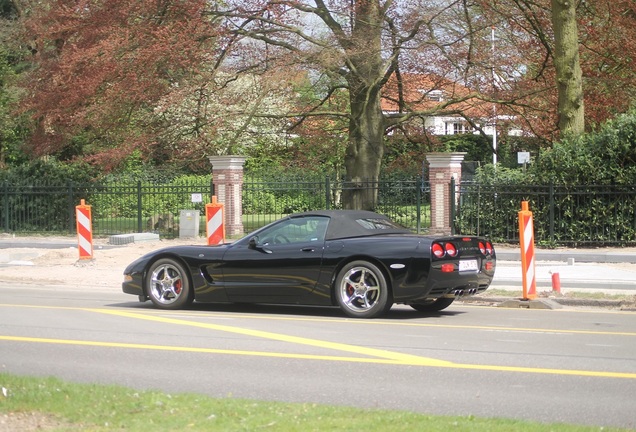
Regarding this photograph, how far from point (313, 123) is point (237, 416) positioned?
84.3 ft

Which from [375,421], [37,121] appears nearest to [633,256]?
[375,421]

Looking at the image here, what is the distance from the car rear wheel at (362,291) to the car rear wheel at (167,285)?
2.28 meters

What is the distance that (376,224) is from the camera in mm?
12664

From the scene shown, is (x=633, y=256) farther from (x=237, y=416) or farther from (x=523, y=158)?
(x=237, y=416)

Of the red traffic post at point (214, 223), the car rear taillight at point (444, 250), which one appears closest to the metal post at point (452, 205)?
the red traffic post at point (214, 223)

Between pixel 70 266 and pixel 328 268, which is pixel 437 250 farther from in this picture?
pixel 70 266

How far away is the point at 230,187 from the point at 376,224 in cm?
1571

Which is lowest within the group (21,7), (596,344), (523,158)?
(596,344)

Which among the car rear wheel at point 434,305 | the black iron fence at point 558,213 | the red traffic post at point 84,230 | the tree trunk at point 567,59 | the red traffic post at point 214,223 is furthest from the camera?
the tree trunk at point 567,59

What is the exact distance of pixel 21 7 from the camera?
4097 centimetres

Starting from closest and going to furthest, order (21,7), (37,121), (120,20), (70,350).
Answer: (70,350) → (120,20) → (37,121) → (21,7)

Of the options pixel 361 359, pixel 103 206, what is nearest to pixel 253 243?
pixel 361 359

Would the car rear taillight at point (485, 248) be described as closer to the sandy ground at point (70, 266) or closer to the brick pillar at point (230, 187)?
the sandy ground at point (70, 266)

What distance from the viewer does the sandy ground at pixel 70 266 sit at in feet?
58.0
